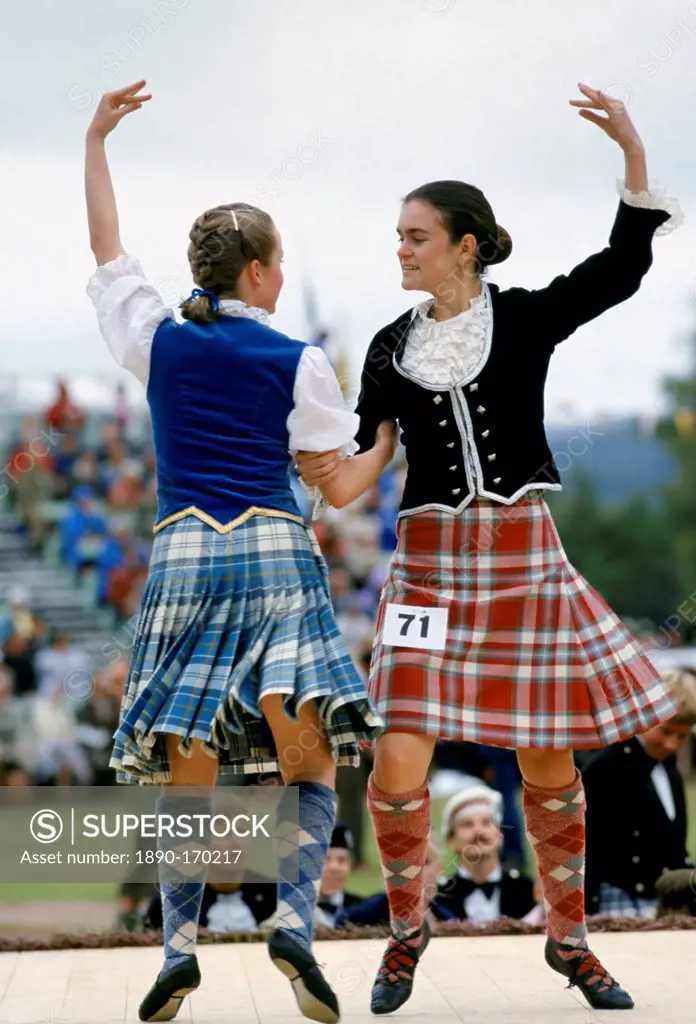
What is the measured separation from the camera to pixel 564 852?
127 inches

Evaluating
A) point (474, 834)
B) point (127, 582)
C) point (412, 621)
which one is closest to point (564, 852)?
point (412, 621)

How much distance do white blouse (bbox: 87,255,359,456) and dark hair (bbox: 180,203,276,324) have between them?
0.12 ft

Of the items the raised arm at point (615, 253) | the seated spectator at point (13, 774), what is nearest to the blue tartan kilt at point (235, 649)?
the raised arm at point (615, 253)

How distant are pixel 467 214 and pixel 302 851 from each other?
1313 millimetres

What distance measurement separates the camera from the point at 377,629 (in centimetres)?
324

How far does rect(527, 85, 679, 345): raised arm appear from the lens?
3.18 meters

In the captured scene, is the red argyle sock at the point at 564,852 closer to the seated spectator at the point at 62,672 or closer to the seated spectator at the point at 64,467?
the seated spectator at the point at 62,672

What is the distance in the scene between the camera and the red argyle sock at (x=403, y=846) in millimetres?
3160

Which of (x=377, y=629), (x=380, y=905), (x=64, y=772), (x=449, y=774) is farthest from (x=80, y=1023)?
(x=64, y=772)

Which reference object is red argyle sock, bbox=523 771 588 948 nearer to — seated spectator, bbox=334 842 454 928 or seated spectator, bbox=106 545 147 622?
seated spectator, bbox=334 842 454 928

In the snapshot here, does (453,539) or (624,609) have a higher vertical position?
(453,539)

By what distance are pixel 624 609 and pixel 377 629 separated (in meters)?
34.4

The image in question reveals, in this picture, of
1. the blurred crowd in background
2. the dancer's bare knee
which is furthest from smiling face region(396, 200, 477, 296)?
the blurred crowd in background

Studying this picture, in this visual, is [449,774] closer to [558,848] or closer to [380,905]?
[380,905]
